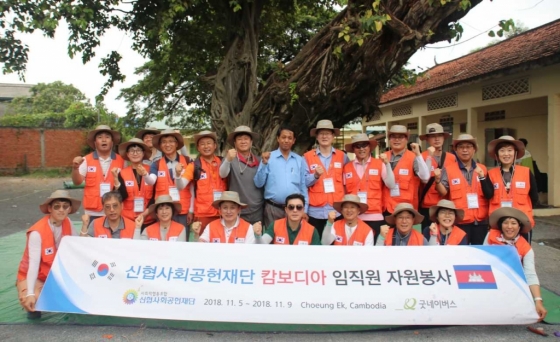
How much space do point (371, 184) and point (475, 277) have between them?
137cm

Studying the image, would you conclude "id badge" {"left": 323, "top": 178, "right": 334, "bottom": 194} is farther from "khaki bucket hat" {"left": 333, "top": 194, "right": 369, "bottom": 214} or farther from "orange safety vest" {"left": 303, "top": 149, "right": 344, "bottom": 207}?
"khaki bucket hat" {"left": 333, "top": 194, "right": 369, "bottom": 214}

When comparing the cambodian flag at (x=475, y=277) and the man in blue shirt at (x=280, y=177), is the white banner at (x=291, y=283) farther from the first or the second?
the man in blue shirt at (x=280, y=177)

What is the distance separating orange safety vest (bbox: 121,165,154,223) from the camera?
4539mm

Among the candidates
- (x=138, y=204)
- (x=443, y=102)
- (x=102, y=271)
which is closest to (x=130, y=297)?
(x=102, y=271)

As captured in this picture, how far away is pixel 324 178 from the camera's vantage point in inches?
179

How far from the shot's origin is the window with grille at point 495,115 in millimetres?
11827

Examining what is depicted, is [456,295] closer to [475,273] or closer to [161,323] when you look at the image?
[475,273]

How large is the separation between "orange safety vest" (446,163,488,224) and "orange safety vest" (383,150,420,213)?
398 millimetres

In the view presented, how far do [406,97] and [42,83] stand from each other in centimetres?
4035

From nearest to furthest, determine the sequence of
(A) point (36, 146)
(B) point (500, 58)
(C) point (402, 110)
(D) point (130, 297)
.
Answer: (D) point (130, 297), (B) point (500, 58), (C) point (402, 110), (A) point (36, 146)

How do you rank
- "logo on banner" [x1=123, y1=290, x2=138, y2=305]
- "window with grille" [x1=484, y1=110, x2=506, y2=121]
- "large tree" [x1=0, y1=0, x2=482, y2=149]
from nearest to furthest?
"logo on banner" [x1=123, y1=290, x2=138, y2=305], "large tree" [x1=0, y1=0, x2=482, y2=149], "window with grille" [x1=484, y1=110, x2=506, y2=121]

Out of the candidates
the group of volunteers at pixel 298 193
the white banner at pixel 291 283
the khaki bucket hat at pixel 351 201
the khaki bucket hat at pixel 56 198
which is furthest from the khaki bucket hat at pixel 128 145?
the khaki bucket hat at pixel 351 201

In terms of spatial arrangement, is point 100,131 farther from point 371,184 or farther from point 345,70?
point 345,70

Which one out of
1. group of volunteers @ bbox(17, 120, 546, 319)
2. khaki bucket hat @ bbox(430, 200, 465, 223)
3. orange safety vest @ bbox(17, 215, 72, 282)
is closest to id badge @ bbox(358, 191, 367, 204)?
group of volunteers @ bbox(17, 120, 546, 319)
